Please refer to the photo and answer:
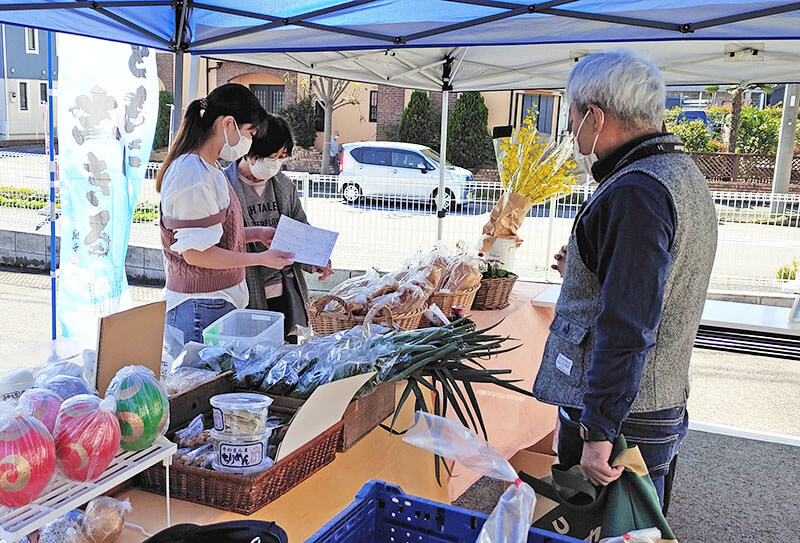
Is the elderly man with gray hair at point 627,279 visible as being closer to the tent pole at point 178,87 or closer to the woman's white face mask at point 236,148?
the woman's white face mask at point 236,148

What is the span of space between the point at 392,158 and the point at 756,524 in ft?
40.8

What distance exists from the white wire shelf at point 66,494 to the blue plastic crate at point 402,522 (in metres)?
0.35

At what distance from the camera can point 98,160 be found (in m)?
4.08

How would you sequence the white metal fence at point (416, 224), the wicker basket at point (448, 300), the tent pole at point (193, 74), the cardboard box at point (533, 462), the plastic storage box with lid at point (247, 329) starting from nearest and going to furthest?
1. the plastic storage box with lid at point (247, 329)
2. the wicker basket at point (448, 300)
3. the cardboard box at point (533, 462)
4. the tent pole at point (193, 74)
5. the white metal fence at point (416, 224)

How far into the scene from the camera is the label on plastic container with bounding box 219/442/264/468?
1.29 m

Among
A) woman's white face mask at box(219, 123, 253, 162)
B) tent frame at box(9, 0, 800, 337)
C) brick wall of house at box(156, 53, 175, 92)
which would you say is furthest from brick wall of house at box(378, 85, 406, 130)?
woman's white face mask at box(219, 123, 253, 162)

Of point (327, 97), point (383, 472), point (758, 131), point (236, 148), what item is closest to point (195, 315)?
point (236, 148)

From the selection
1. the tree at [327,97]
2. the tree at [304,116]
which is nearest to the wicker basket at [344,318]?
the tree at [327,97]

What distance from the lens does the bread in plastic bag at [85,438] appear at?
101 centimetres

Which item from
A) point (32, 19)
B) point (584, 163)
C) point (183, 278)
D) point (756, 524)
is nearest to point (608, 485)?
point (584, 163)

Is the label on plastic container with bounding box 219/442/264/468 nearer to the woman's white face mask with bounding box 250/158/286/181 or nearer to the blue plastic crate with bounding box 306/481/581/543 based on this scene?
the blue plastic crate with bounding box 306/481/581/543

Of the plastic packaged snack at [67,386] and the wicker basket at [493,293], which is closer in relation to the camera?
the plastic packaged snack at [67,386]

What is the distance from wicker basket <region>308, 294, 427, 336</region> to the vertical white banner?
1.98 meters

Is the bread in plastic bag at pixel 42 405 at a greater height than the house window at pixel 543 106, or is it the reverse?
the house window at pixel 543 106
